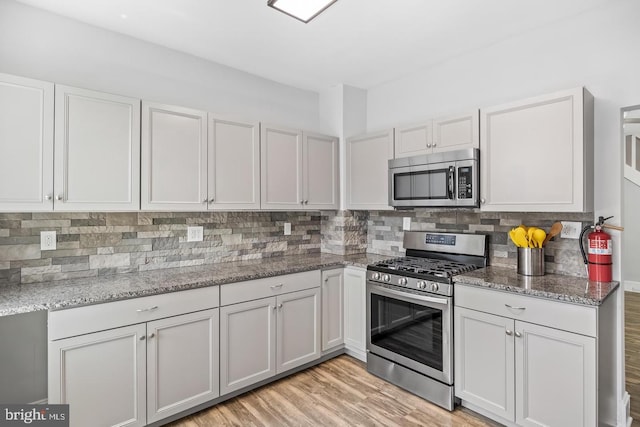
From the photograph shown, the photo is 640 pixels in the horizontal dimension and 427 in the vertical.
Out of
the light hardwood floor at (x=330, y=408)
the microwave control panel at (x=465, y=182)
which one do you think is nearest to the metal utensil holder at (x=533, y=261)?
the microwave control panel at (x=465, y=182)

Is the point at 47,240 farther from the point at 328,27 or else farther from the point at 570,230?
the point at 570,230

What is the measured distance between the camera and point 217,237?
3021 millimetres

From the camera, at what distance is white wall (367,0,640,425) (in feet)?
7.06

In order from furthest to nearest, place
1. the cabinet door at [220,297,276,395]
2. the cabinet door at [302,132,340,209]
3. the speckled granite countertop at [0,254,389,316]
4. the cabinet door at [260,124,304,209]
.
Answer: the cabinet door at [302,132,340,209]
the cabinet door at [260,124,304,209]
the cabinet door at [220,297,276,395]
the speckled granite countertop at [0,254,389,316]

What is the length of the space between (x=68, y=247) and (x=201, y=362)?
1.19 metres

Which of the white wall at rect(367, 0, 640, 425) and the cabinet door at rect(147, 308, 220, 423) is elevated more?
the white wall at rect(367, 0, 640, 425)

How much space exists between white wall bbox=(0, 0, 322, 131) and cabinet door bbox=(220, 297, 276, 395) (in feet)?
5.68

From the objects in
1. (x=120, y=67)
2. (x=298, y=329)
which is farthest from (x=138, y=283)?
(x=120, y=67)

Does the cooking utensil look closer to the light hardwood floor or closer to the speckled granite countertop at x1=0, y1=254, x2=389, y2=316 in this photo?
the light hardwood floor

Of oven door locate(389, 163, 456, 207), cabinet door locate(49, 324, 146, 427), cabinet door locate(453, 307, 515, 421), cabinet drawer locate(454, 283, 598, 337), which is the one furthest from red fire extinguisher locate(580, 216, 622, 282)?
cabinet door locate(49, 324, 146, 427)

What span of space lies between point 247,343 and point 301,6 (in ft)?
7.34

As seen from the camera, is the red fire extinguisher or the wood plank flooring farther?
the wood plank flooring

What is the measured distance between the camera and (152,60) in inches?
105

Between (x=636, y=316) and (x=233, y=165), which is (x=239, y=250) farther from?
(x=636, y=316)
